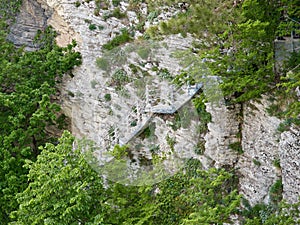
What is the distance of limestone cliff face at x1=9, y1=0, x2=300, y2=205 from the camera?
11.5m

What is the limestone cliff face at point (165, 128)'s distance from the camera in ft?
37.8

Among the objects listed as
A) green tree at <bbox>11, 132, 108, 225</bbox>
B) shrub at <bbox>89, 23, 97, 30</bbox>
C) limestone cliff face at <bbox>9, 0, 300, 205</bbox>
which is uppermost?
shrub at <bbox>89, 23, 97, 30</bbox>

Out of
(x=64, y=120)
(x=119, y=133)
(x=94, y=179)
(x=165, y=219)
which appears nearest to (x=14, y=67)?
(x=64, y=120)

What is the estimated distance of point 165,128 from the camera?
46.9 feet

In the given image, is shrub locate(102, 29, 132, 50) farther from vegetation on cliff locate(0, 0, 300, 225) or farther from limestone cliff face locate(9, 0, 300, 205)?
vegetation on cliff locate(0, 0, 300, 225)

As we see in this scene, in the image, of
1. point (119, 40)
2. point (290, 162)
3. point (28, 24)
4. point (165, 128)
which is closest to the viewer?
point (290, 162)

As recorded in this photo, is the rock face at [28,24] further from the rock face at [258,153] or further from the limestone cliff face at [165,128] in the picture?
the rock face at [258,153]

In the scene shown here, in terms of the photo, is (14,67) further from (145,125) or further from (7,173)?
(145,125)

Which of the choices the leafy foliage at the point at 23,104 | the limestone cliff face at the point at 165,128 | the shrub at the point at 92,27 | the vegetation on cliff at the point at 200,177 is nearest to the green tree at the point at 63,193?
the vegetation on cliff at the point at 200,177

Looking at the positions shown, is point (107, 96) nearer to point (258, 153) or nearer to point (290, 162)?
point (258, 153)

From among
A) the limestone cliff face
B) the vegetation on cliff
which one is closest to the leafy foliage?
the limestone cliff face

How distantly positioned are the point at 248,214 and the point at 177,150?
9.47 ft

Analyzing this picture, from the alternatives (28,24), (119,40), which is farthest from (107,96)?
(28,24)

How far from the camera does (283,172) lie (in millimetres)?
11258
